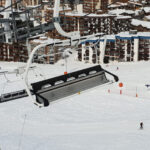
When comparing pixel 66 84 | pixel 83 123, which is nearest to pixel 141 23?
pixel 83 123

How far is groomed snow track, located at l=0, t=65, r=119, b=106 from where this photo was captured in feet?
18.7

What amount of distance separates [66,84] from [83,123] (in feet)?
48.2

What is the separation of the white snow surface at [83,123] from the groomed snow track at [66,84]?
7446 millimetres

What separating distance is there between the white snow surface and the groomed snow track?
293 inches

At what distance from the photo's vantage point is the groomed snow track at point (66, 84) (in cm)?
570

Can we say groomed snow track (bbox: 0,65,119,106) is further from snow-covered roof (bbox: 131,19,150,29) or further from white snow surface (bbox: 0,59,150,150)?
snow-covered roof (bbox: 131,19,150,29)

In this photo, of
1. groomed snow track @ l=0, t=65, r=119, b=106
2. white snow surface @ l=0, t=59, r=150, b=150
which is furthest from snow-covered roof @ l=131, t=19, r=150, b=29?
groomed snow track @ l=0, t=65, r=119, b=106

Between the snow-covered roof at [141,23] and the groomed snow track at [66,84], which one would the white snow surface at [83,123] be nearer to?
the groomed snow track at [66,84]

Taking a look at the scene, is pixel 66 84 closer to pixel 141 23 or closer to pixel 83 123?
pixel 83 123

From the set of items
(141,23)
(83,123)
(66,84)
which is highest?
(66,84)

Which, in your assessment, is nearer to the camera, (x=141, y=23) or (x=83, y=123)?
(x=83, y=123)

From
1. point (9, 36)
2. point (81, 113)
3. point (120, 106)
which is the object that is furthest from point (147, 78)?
point (9, 36)

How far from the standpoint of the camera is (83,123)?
20516 mm

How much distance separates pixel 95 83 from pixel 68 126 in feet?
47.4
